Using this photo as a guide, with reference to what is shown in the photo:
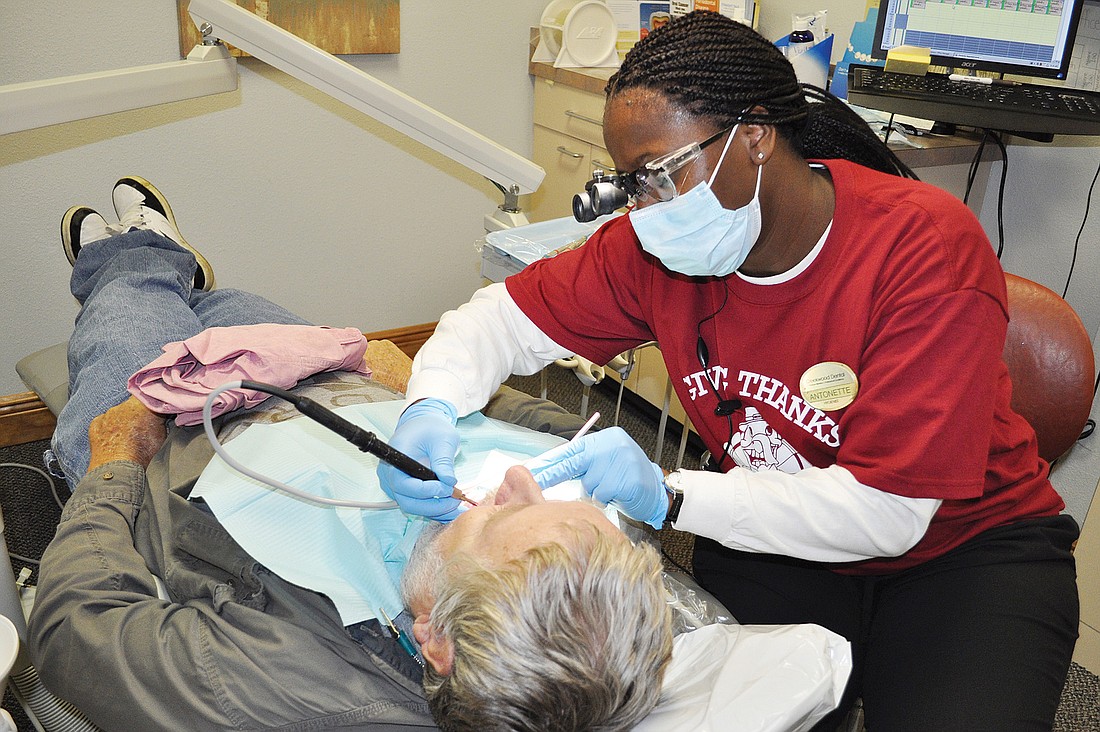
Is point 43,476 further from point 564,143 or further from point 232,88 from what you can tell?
point 564,143

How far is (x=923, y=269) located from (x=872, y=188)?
0.18 m

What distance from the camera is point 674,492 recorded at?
1180mm

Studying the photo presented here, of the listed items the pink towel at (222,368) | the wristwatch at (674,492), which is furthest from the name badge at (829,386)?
the pink towel at (222,368)

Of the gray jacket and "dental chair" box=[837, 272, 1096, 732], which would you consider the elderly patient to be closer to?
the gray jacket

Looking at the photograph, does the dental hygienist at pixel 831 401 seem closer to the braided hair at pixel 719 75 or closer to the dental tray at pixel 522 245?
the braided hair at pixel 719 75

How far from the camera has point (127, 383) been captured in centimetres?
150

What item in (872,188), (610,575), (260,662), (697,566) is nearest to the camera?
(610,575)

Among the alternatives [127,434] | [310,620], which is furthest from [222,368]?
[310,620]

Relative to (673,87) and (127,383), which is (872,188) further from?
(127,383)

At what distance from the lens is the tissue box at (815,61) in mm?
2461

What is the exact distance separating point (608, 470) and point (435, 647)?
1.01ft

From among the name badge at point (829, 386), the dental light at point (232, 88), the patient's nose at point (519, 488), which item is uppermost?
the dental light at point (232, 88)

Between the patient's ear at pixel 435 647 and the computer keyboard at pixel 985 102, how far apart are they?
1.58 metres

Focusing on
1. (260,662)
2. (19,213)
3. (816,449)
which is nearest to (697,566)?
(816,449)
